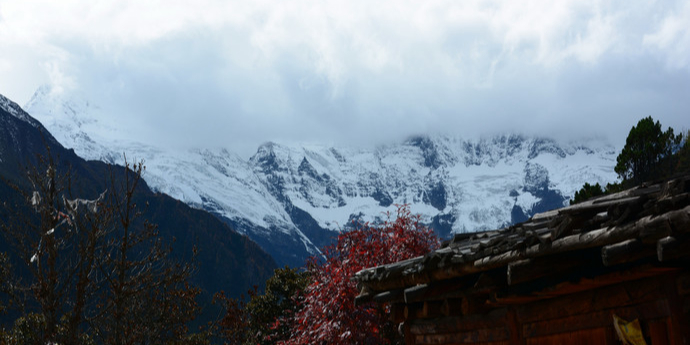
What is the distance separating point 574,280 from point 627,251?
2.69 ft

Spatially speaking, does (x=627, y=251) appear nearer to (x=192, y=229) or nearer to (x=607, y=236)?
(x=607, y=236)

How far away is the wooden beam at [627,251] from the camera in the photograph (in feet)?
14.1

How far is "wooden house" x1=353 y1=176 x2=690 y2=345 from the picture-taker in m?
4.37

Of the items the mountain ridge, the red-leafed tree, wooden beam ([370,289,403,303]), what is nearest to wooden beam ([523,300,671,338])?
wooden beam ([370,289,403,303])

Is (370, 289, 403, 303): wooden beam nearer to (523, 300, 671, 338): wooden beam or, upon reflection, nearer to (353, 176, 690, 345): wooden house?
(353, 176, 690, 345): wooden house

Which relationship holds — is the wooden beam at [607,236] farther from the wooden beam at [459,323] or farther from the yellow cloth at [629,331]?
the wooden beam at [459,323]

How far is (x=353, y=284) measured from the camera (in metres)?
11.8

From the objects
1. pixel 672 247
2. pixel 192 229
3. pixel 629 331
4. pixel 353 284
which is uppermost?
pixel 192 229

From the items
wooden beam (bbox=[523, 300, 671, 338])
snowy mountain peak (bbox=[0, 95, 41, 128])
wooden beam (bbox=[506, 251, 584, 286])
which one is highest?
snowy mountain peak (bbox=[0, 95, 41, 128])

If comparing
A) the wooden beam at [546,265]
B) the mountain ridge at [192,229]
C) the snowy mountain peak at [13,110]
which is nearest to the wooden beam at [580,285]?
the wooden beam at [546,265]

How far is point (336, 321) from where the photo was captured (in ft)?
38.7

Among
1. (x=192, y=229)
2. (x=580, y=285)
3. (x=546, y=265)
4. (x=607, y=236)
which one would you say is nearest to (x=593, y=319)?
(x=580, y=285)

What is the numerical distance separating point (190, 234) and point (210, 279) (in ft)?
25.3

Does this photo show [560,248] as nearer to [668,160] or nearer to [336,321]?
[336,321]
